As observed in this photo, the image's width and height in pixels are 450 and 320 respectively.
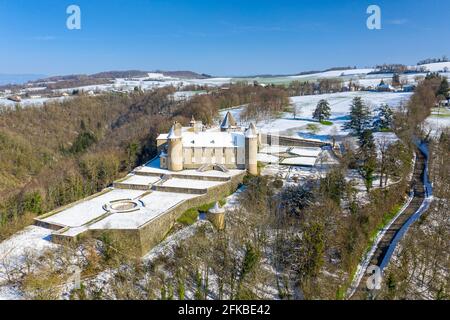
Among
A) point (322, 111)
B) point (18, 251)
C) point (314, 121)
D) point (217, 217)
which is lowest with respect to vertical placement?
point (18, 251)

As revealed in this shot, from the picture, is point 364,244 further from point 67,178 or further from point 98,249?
point 67,178

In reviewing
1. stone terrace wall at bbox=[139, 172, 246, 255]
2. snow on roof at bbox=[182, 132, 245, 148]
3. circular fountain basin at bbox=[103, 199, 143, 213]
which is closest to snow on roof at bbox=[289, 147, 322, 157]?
snow on roof at bbox=[182, 132, 245, 148]

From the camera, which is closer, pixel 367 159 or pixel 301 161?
pixel 367 159

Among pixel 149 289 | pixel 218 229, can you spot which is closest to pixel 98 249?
pixel 149 289

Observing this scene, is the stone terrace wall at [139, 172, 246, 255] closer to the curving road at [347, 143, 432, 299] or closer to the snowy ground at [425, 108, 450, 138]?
the curving road at [347, 143, 432, 299]

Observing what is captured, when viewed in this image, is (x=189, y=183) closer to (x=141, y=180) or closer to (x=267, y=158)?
(x=141, y=180)
